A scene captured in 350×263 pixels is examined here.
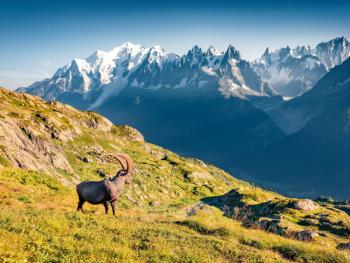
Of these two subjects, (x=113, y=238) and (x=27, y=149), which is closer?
(x=113, y=238)

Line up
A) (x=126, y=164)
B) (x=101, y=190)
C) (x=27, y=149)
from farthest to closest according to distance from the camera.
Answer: (x=27, y=149) < (x=126, y=164) < (x=101, y=190)

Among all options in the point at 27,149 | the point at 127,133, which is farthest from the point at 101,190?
the point at 127,133

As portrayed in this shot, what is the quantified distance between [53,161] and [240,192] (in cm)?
5860

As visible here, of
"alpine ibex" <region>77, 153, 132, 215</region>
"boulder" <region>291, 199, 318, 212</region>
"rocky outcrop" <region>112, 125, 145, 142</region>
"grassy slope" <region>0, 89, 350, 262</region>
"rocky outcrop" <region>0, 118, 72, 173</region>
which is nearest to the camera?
"grassy slope" <region>0, 89, 350, 262</region>

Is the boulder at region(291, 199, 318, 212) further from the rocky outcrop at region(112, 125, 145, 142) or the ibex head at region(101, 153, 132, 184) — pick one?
the rocky outcrop at region(112, 125, 145, 142)

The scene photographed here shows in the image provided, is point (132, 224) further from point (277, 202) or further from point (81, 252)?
point (277, 202)

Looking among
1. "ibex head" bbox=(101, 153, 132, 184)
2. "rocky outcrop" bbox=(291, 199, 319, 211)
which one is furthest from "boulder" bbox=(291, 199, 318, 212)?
"ibex head" bbox=(101, 153, 132, 184)

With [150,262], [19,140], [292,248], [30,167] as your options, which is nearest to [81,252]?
[150,262]

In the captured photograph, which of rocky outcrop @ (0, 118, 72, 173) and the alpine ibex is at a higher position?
rocky outcrop @ (0, 118, 72, 173)

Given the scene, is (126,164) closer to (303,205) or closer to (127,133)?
(303,205)

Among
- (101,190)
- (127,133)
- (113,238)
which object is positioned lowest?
(113,238)

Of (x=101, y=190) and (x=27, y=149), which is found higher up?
(x=27, y=149)

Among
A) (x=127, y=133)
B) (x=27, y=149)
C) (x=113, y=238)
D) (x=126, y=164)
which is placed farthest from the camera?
(x=127, y=133)

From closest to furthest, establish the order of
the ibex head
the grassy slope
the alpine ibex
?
1. the grassy slope
2. the alpine ibex
3. the ibex head
